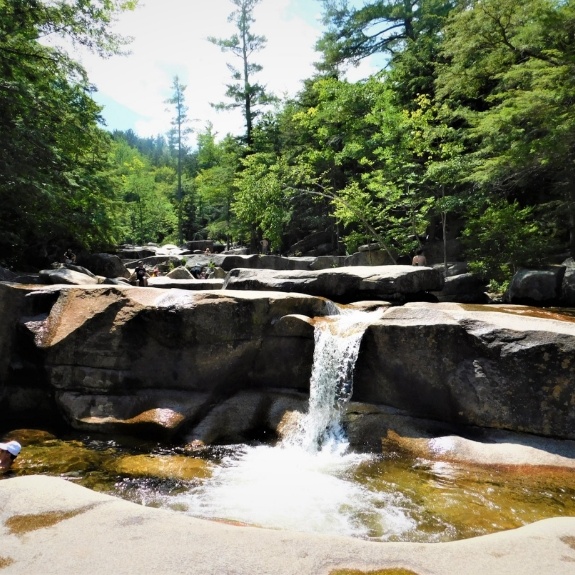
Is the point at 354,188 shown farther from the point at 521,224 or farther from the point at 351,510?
the point at 351,510

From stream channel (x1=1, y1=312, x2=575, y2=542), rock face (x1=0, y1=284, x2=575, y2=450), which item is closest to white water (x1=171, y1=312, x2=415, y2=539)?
stream channel (x1=1, y1=312, x2=575, y2=542)

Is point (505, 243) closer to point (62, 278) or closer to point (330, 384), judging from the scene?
point (330, 384)

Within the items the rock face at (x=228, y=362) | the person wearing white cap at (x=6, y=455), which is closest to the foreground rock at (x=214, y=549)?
the person wearing white cap at (x=6, y=455)

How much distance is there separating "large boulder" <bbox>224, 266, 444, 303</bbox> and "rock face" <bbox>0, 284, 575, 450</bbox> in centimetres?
200

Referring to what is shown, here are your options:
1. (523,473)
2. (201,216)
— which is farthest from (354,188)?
(201,216)

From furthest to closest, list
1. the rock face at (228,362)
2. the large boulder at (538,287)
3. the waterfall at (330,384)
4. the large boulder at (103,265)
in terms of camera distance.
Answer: the large boulder at (103,265), the large boulder at (538,287), the waterfall at (330,384), the rock face at (228,362)

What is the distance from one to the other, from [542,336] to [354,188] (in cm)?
1503

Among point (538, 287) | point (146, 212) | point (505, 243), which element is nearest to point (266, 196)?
point (505, 243)

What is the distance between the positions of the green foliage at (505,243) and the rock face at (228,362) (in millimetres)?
6179

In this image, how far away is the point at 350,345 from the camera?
8570mm

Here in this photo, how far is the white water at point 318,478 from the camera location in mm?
5316

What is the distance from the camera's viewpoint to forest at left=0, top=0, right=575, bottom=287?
12555mm

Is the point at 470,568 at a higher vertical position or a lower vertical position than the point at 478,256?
lower

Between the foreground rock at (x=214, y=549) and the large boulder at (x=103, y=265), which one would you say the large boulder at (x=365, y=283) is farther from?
the large boulder at (x=103, y=265)
